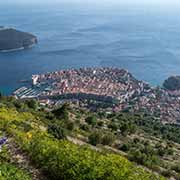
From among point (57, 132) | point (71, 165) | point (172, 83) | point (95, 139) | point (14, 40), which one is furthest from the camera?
point (14, 40)

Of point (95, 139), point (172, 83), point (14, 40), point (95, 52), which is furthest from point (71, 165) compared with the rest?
point (14, 40)

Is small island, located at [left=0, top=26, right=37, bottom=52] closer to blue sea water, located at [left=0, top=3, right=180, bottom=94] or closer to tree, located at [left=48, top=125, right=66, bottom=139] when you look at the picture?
blue sea water, located at [left=0, top=3, right=180, bottom=94]

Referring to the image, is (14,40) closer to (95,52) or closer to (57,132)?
(95,52)

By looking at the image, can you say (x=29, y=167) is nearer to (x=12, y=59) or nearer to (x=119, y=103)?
(x=119, y=103)

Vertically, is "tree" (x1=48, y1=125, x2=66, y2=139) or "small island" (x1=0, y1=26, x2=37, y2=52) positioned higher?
"tree" (x1=48, y1=125, x2=66, y2=139)

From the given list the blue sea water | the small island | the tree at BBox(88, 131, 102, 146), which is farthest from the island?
the tree at BBox(88, 131, 102, 146)

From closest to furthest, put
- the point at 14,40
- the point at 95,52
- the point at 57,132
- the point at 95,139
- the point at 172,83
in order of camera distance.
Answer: the point at 57,132 < the point at 95,139 < the point at 172,83 < the point at 95,52 < the point at 14,40

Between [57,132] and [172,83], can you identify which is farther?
[172,83]

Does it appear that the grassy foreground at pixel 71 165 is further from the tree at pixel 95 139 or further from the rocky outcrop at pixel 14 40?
the rocky outcrop at pixel 14 40

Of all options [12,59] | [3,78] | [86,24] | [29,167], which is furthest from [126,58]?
[29,167]
